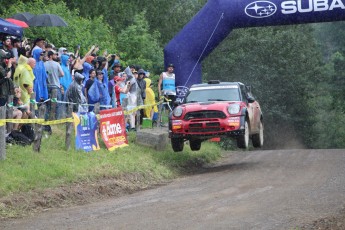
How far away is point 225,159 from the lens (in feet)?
86.9

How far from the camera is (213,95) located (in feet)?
74.0

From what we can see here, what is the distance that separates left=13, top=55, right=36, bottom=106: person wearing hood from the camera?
61.4 ft

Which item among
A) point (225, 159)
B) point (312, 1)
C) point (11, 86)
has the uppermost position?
point (312, 1)

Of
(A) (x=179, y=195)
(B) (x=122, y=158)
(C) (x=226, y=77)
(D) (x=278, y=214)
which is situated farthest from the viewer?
(C) (x=226, y=77)

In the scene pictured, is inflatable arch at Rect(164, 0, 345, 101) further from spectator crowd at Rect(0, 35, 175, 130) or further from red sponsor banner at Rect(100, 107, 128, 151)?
red sponsor banner at Rect(100, 107, 128, 151)

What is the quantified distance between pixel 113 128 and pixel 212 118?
248 cm

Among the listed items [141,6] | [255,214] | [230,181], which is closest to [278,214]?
[255,214]

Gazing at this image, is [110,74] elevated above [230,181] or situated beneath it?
elevated above

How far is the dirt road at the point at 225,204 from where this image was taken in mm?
12508

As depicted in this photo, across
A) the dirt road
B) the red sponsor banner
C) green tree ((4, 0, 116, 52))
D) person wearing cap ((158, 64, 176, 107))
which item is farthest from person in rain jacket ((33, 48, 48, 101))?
green tree ((4, 0, 116, 52))

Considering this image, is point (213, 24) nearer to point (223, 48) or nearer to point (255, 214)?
point (255, 214)

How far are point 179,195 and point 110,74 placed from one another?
10.4 m

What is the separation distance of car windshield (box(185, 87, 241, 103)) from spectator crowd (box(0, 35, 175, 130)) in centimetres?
173

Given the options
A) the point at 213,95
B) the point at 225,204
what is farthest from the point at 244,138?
the point at 225,204
